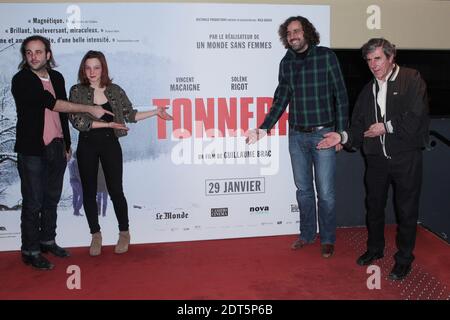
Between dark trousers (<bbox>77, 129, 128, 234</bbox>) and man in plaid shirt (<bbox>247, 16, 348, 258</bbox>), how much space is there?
1.30 m

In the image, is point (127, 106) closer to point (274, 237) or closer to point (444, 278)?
point (274, 237)

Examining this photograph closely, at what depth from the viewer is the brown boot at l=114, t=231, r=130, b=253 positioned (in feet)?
12.2

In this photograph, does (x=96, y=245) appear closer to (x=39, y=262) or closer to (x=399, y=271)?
(x=39, y=262)

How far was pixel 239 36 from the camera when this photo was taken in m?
3.87

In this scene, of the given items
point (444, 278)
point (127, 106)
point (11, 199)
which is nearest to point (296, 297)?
point (444, 278)

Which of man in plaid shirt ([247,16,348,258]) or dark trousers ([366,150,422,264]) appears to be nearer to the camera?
dark trousers ([366,150,422,264])

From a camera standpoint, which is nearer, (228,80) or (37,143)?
(37,143)

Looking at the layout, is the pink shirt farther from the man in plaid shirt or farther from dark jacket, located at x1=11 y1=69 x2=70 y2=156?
the man in plaid shirt

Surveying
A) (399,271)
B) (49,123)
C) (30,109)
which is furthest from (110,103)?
(399,271)

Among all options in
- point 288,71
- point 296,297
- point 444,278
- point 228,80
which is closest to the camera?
point 296,297

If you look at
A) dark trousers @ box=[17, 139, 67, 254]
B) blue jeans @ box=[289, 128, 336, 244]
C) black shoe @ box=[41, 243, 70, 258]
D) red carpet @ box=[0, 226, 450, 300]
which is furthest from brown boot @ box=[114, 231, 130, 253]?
blue jeans @ box=[289, 128, 336, 244]

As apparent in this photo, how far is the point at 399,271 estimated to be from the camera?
309cm

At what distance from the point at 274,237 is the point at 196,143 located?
1.13 meters

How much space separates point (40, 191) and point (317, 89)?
2.30 meters
